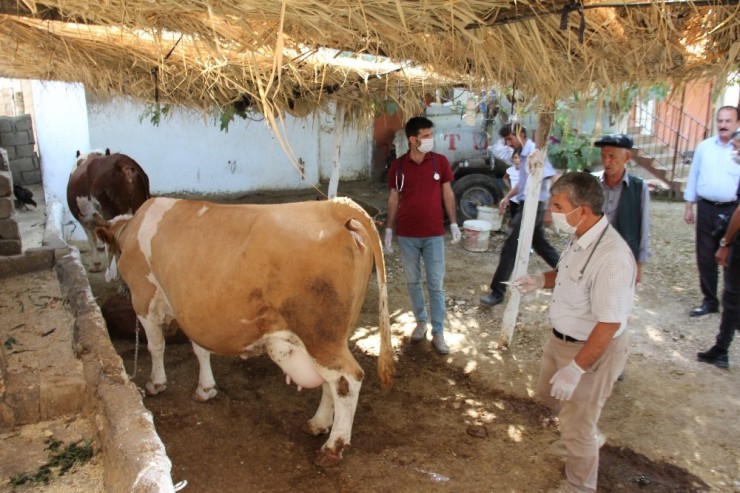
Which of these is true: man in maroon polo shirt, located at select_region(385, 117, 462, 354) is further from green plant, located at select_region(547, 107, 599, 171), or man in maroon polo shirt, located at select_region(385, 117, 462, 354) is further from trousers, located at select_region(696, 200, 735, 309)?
green plant, located at select_region(547, 107, 599, 171)

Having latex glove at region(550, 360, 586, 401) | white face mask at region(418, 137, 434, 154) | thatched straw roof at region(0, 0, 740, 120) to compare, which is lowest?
latex glove at region(550, 360, 586, 401)

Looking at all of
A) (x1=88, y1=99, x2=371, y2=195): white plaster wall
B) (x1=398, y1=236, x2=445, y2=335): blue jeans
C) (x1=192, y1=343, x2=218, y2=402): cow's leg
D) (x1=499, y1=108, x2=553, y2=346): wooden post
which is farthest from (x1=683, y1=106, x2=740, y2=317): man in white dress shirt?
(x1=88, y1=99, x2=371, y2=195): white plaster wall

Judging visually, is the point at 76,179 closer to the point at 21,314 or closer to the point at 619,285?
the point at 21,314

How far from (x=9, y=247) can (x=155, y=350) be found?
205cm

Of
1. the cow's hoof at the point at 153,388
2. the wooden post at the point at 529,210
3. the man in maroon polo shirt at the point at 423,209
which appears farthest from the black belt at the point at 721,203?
the cow's hoof at the point at 153,388

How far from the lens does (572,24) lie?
3035mm

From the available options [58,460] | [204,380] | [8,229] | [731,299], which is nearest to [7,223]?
[8,229]

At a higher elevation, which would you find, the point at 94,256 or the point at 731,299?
the point at 731,299

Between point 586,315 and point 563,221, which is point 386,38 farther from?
point 586,315

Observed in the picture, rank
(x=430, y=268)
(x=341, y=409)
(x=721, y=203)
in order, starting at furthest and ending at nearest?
(x=721, y=203), (x=430, y=268), (x=341, y=409)

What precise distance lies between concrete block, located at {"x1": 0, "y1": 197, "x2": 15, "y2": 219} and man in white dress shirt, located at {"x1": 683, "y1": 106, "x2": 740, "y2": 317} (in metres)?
6.41

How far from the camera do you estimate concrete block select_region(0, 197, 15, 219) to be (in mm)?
5137

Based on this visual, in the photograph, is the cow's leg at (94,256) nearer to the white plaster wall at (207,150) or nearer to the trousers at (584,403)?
the white plaster wall at (207,150)

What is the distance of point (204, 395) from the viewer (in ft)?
14.0
